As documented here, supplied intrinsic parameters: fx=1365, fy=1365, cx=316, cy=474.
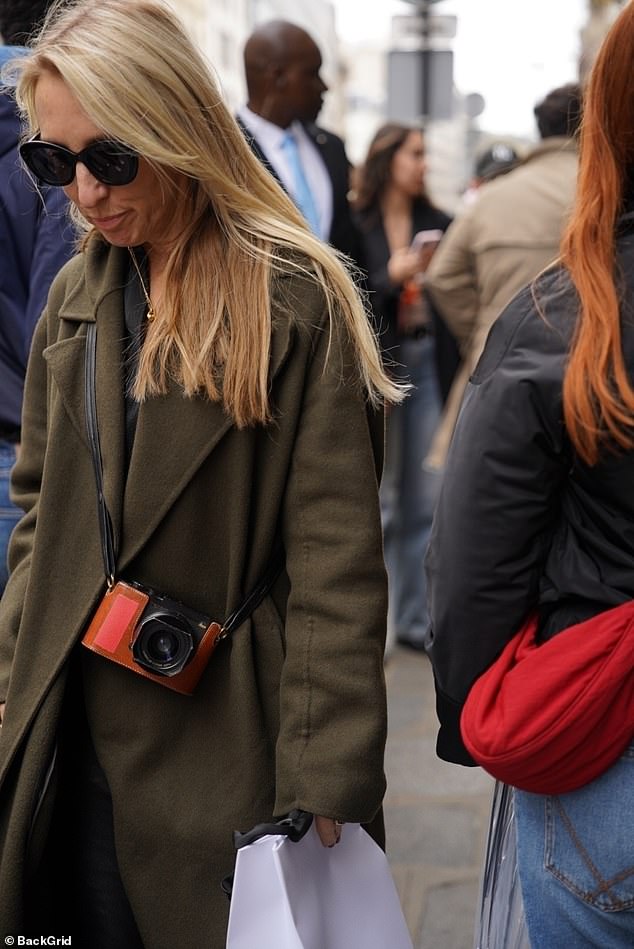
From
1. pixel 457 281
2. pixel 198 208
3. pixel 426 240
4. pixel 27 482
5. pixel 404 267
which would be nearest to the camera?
pixel 198 208

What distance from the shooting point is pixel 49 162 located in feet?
7.00

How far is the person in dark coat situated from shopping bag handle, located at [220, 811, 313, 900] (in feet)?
3.17

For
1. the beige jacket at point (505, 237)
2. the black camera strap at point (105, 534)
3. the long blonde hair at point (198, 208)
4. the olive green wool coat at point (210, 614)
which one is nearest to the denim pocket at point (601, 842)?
the olive green wool coat at point (210, 614)

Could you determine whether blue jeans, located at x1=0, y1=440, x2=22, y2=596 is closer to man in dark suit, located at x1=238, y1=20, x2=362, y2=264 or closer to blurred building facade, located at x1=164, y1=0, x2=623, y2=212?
blurred building facade, located at x1=164, y1=0, x2=623, y2=212

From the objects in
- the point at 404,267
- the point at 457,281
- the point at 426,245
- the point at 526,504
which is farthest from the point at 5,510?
the point at 426,245

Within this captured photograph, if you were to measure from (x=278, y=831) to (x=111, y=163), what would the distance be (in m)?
1.04

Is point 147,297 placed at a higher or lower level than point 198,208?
lower

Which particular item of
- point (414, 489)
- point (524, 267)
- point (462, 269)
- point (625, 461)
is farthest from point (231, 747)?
point (414, 489)

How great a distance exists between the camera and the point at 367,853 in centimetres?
217

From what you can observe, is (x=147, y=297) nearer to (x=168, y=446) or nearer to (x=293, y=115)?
(x=168, y=446)

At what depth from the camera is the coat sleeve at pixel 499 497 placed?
168cm

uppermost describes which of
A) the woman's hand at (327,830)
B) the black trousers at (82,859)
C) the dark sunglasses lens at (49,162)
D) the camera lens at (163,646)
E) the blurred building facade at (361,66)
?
the dark sunglasses lens at (49,162)

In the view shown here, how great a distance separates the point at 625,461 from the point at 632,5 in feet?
1.85

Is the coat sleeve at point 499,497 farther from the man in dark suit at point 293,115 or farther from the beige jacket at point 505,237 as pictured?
the man in dark suit at point 293,115
